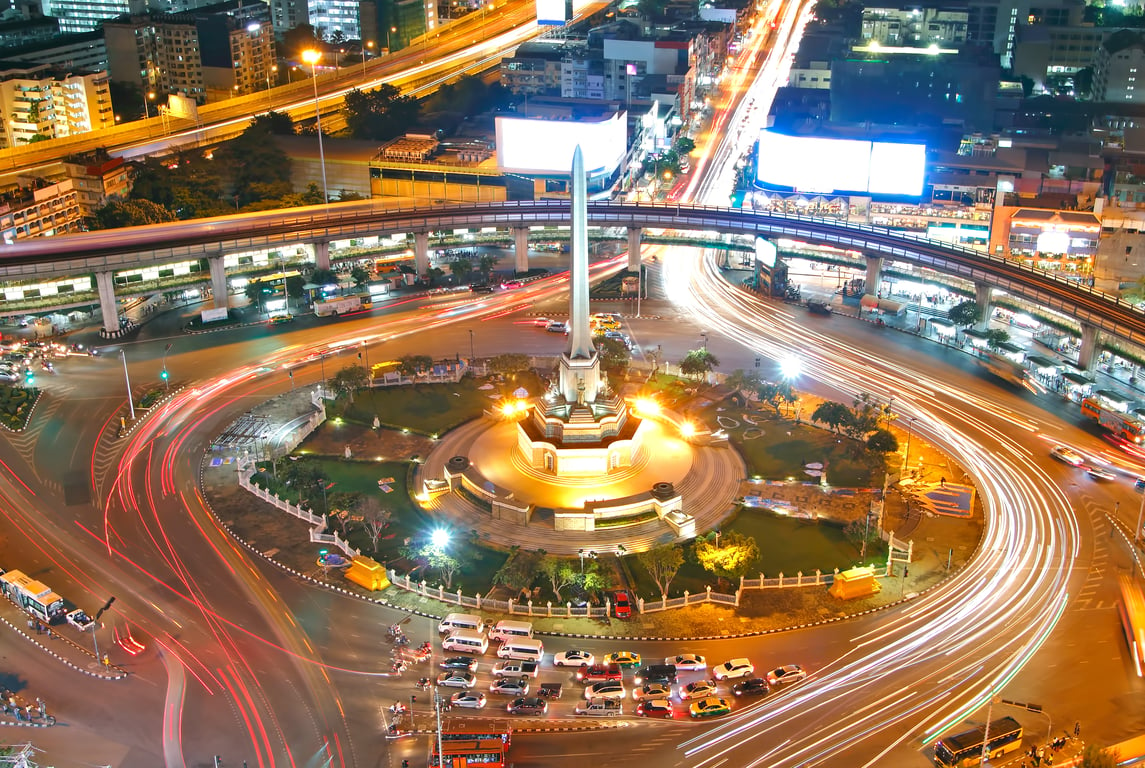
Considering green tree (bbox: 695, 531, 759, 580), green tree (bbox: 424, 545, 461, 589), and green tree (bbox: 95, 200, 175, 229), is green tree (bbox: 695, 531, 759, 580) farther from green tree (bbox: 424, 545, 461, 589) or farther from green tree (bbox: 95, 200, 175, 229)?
green tree (bbox: 95, 200, 175, 229)

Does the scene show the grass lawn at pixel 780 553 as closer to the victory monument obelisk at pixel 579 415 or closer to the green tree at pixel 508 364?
the victory monument obelisk at pixel 579 415

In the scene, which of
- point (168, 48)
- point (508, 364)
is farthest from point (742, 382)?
point (168, 48)

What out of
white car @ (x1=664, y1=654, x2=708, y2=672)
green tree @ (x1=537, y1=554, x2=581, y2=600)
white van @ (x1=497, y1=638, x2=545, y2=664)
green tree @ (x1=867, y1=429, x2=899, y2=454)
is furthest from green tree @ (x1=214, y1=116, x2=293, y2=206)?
white car @ (x1=664, y1=654, x2=708, y2=672)

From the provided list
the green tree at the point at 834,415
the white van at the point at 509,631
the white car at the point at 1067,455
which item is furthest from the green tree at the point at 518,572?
the white car at the point at 1067,455

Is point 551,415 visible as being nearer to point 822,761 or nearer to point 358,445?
point 358,445

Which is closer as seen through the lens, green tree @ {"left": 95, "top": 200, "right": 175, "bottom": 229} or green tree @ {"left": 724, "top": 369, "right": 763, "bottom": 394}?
green tree @ {"left": 724, "top": 369, "right": 763, "bottom": 394}
